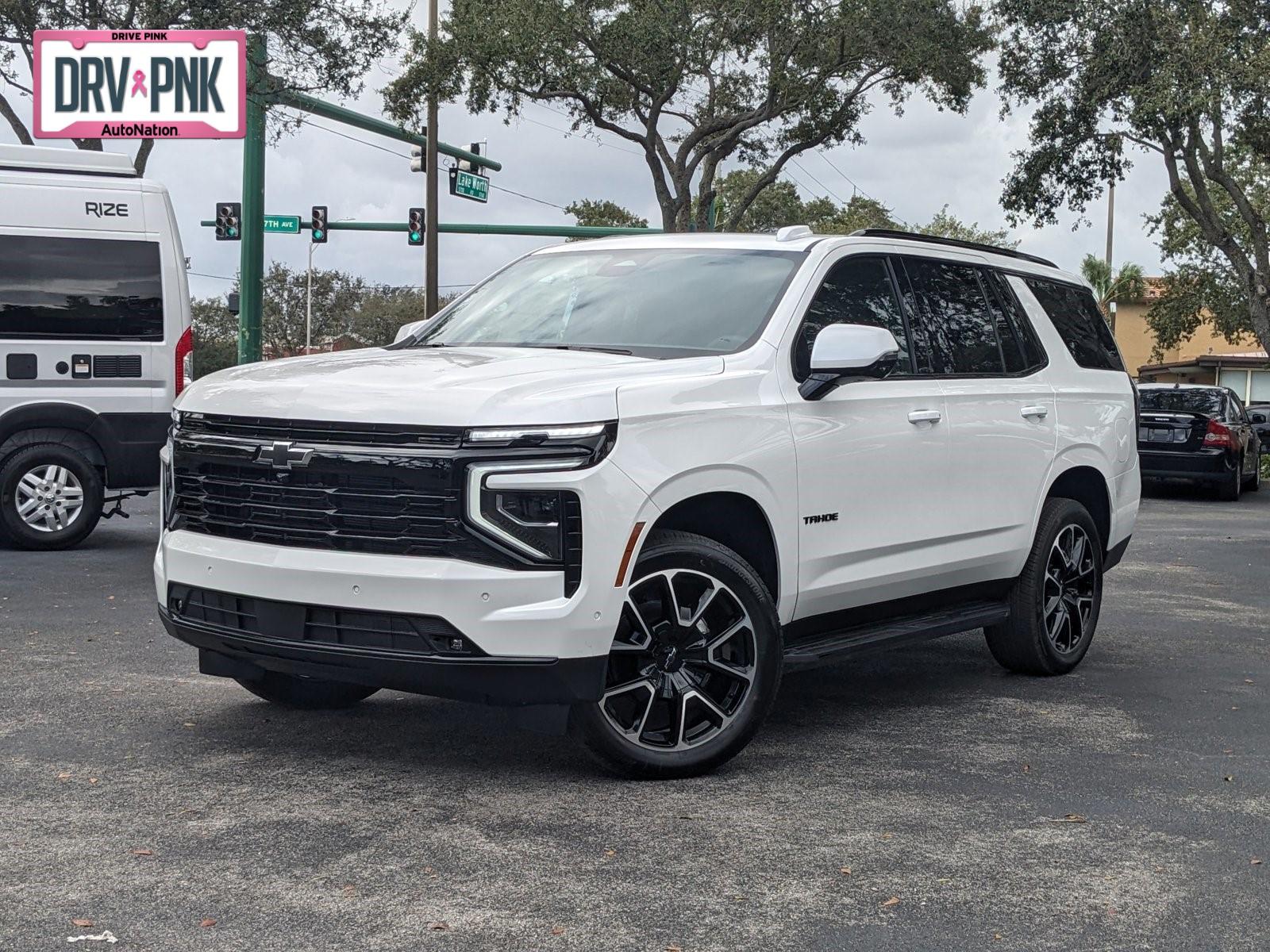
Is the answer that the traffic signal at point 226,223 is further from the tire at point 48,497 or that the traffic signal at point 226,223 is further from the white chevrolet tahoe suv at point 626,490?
the white chevrolet tahoe suv at point 626,490

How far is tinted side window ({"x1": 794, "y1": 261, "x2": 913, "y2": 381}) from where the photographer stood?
19.8ft

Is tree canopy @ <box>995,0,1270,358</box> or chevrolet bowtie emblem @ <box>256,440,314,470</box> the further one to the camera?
tree canopy @ <box>995,0,1270,358</box>

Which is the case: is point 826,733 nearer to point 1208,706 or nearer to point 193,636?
point 1208,706

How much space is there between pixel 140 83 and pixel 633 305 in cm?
1501

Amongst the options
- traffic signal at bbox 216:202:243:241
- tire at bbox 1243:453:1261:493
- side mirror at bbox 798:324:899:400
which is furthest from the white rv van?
traffic signal at bbox 216:202:243:241

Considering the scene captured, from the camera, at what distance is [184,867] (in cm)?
433

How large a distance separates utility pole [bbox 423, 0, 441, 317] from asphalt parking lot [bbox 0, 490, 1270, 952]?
71.9 ft

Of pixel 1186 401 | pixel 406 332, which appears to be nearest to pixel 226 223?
pixel 1186 401

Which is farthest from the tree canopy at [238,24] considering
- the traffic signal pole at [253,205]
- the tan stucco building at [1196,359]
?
the tan stucco building at [1196,359]

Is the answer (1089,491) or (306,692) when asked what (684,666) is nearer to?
(306,692)

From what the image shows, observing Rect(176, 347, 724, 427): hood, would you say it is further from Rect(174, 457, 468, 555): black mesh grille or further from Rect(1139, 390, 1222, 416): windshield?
Rect(1139, 390, 1222, 416): windshield

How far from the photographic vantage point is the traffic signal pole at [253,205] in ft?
71.1

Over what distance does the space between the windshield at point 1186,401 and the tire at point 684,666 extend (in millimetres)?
17609

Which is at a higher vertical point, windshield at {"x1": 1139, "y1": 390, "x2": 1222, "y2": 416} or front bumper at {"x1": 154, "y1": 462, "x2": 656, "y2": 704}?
windshield at {"x1": 1139, "y1": 390, "x2": 1222, "y2": 416}
